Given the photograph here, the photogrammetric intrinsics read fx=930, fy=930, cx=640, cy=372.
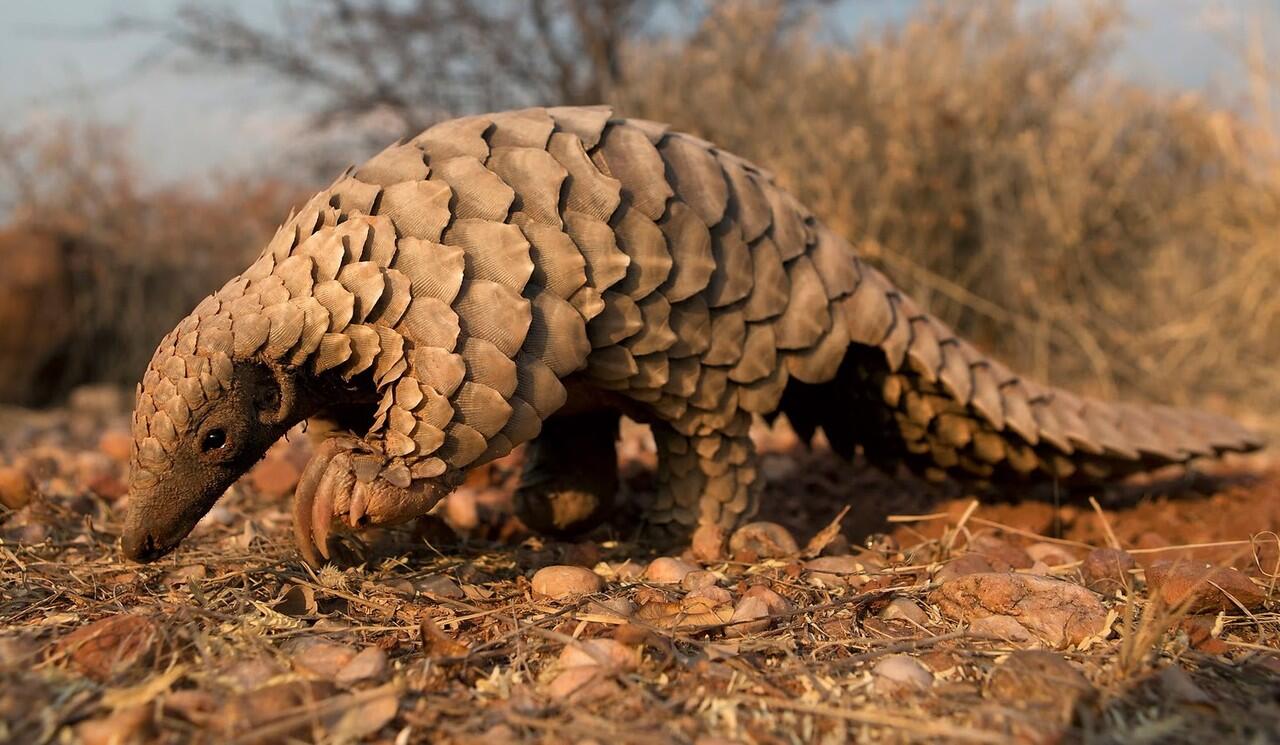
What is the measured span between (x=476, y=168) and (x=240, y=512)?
1620mm

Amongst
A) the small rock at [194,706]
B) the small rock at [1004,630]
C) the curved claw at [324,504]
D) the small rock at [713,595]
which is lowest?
the small rock at [1004,630]

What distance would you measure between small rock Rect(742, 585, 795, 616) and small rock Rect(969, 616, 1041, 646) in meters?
0.38

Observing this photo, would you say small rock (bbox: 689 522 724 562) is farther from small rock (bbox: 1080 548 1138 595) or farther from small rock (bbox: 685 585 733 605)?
small rock (bbox: 1080 548 1138 595)

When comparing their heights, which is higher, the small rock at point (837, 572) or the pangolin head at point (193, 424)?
the pangolin head at point (193, 424)

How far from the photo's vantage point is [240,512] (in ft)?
→ 10.4

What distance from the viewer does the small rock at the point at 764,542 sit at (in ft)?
8.39

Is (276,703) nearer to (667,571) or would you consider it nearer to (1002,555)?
(667,571)

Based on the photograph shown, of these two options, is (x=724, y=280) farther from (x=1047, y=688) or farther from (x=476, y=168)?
(x=1047, y=688)

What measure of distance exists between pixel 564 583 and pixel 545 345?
562mm

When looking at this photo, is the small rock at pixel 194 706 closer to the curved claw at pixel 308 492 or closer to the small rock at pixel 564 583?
the curved claw at pixel 308 492

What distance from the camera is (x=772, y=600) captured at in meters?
2.02

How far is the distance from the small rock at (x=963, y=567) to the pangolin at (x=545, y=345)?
0.64 meters

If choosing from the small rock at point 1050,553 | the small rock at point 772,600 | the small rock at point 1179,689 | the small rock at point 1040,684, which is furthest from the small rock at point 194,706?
the small rock at point 1050,553

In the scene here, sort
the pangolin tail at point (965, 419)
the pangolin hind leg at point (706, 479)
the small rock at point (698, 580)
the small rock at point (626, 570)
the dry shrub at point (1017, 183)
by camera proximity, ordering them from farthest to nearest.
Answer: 1. the dry shrub at point (1017, 183)
2. the pangolin tail at point (965, 419)
3. the pangolin hind leg at point (706, 479)
4. the small rock at point (626, 570)
5. the small rock at point (698, 580)
